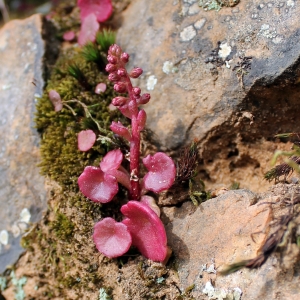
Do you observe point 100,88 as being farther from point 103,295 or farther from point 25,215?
point 103,295

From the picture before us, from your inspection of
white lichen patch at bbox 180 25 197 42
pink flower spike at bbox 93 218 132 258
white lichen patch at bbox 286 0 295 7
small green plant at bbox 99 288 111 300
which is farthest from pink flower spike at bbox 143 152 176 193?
white lichen patch at bbox 286 0 295 7

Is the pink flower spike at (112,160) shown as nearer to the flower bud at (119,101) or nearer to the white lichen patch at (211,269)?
the flower bud at (119,101)

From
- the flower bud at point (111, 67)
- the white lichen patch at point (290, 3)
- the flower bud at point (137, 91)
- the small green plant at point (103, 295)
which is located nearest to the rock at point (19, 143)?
the small green plant at point (103, 295)

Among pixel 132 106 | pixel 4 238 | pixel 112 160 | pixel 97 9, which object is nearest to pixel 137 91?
pixel 132 106

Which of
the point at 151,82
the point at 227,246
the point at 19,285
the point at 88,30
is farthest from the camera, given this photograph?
the point at 88,30

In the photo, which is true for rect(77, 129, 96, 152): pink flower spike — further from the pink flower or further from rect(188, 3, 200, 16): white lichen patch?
rect(188, 3, 200, 16): white lichen patch

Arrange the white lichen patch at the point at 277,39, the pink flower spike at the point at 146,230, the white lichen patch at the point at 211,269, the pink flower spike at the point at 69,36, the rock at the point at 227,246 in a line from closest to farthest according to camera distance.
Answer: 1. the rock at the point at 227,246
2. the white lichen patch at the point at 211,269
3. the pink flower spike at the point at 146,230
4. the white lichen patch at the point at 277,39
5. the pink flower spike at the point at 69,36
